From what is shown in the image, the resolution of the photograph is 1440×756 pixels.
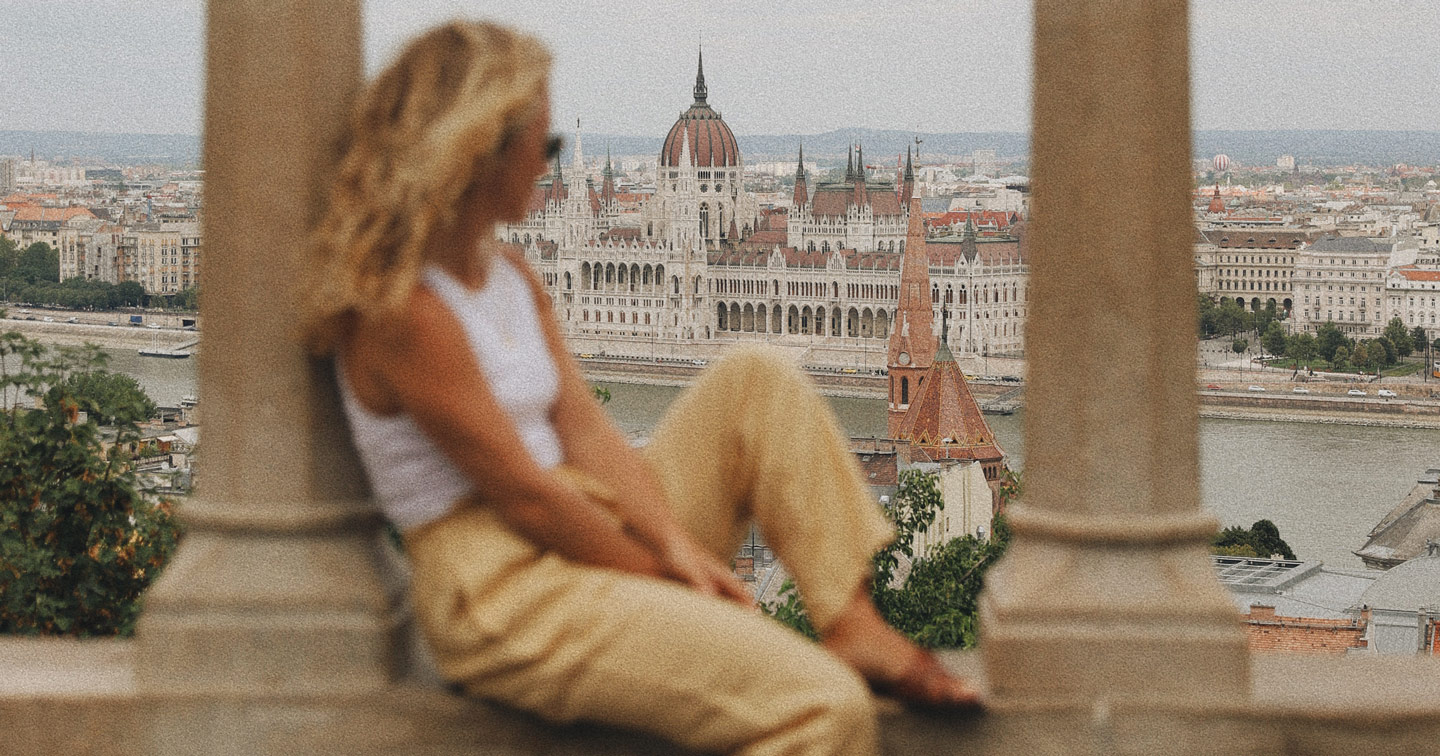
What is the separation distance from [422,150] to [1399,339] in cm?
2716

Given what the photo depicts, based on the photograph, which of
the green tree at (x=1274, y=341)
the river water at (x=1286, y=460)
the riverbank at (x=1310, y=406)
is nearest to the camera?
the river water at (x=1286, y=460)

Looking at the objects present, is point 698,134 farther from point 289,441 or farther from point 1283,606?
point 289,441

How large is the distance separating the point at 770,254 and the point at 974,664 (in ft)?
90.9

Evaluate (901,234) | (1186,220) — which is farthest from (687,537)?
(901,234)

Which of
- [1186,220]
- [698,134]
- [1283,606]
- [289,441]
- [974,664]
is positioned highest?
[698,134]

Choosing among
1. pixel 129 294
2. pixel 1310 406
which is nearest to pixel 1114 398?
pixel 1310 406

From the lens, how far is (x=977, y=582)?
4328mm

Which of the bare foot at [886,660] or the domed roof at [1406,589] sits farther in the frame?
the domed roof at [1406,589]

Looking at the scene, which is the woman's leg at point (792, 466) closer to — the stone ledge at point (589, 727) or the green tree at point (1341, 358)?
the stone ledge at point (589, 727)

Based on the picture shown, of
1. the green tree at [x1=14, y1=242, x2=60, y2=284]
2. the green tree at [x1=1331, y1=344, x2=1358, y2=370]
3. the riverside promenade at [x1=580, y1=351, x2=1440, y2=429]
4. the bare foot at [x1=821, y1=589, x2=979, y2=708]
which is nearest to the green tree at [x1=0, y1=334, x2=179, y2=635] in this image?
the bare foot at [x1=821, y1=589, x2=979, y2=708]

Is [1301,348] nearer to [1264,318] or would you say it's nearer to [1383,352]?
[1383,352]

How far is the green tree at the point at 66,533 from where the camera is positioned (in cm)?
156

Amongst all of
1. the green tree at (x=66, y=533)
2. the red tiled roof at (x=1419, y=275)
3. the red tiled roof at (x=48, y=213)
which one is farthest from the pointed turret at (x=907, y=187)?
the green tree at (x=66, y=533)

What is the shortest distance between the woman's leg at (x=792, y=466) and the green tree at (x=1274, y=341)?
26.4 metres
